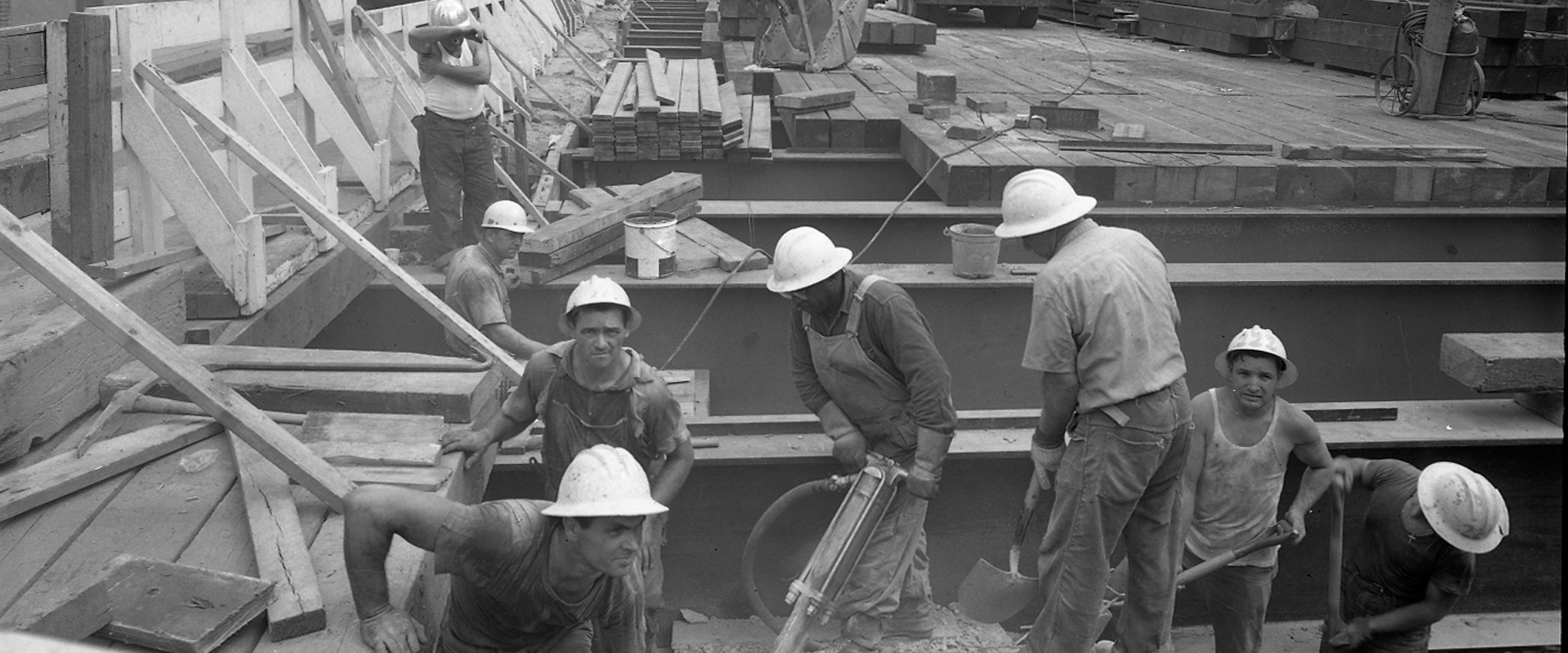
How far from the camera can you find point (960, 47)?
1694cm

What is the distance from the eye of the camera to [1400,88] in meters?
11.1

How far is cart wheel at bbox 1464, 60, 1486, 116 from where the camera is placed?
10695mm

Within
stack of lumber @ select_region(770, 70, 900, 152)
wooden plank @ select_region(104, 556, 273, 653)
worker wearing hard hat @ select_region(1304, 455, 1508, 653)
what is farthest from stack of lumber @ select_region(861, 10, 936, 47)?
wooden plank @ select_region(104, 556, 273, 653)

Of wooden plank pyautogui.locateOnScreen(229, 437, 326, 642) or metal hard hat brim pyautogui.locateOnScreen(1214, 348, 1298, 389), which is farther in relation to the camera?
metal hard hat brim pyautogui.locateOnScreen(1214, 348, 1298, 389)

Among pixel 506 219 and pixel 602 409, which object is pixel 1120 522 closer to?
pixel 602 409

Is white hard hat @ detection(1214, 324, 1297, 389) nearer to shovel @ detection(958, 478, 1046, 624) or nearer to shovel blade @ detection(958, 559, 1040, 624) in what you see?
shovel @ detection(958, 478, 1046, 624)

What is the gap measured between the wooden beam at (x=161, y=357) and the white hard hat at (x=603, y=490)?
3.79 ft

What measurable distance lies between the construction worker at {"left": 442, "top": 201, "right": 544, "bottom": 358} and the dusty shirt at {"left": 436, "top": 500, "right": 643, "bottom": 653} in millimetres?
2179

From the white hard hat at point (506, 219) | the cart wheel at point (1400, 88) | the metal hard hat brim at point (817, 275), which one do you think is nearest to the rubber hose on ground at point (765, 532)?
the metal hard hat brim at point (817, 275)

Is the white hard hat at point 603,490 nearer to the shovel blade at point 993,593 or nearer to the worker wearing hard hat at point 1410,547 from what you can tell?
the shovel blade at point 993,593

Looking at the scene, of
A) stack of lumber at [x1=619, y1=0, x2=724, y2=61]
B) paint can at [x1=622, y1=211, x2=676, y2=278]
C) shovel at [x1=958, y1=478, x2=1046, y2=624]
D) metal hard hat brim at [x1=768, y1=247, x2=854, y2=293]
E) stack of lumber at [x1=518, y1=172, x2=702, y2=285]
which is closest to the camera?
metal hard hat brim at [x1=768, y1=247, x2=854, y2=293]

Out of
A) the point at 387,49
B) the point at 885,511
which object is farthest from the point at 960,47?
the point at 885,511

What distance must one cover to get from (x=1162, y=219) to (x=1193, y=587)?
272 centimetres

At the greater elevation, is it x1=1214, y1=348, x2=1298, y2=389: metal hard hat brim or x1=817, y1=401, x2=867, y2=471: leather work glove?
x1=1214, y1=348, x2=1298, y2=389: metal hard hat brim
